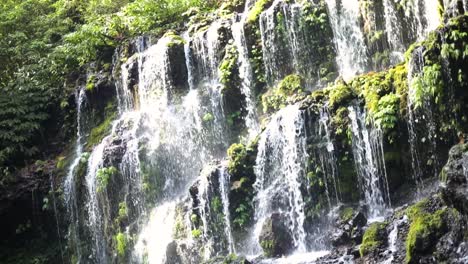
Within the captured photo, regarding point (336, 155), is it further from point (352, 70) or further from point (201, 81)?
point (201, 81)

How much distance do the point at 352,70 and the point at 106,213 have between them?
24.3 feet

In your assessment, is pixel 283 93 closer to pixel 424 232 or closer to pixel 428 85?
pixel 428 85

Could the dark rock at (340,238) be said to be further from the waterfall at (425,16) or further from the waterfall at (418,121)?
the waterfall at (425,16)

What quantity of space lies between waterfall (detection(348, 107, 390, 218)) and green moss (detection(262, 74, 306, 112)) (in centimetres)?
261

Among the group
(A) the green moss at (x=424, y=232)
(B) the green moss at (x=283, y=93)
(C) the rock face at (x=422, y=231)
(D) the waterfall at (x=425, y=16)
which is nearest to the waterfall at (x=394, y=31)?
(D) the waterfall at (x=425, y=16)

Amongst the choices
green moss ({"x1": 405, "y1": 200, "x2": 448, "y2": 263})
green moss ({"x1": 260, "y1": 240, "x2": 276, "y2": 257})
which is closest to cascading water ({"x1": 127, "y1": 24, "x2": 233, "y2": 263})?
green moss ({"x1": 260, "y1": 240, "x2": 276, "y2": 257})

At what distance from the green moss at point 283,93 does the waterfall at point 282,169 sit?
1429 mm

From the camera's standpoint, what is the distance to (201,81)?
1467 cm

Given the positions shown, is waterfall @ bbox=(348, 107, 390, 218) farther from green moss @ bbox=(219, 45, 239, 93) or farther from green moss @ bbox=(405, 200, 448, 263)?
green moss @ bbox=(219, 45, 239, 93)

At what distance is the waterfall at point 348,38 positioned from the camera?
41.8ft

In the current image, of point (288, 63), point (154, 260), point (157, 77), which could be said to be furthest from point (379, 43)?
point (154, 260)

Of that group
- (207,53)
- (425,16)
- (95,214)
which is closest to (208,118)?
(207,53)

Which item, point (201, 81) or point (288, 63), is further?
point (201, 81)

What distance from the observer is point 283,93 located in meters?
13.0
